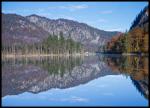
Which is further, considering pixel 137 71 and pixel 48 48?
pixel 48 48

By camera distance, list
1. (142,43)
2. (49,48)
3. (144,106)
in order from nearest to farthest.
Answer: (144,106)
(142,43)
(49,48)

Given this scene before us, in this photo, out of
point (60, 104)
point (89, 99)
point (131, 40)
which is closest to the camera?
point (60, 104)

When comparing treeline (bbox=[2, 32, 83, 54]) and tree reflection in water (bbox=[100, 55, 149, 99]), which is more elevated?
tree reflection in water (bbox=[100, 55, 149, 99])

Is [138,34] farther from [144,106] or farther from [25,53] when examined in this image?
[144,106]

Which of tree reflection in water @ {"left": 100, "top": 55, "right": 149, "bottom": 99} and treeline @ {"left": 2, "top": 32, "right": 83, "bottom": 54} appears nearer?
tree reflection in water @ {"left": 100, "top": 55, "right": 149, "bottom": 99}

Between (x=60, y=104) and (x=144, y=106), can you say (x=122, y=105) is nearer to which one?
(x=144, y=106)

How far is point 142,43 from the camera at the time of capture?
99.2 meters

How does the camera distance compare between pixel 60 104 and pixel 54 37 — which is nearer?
pixel 60 104

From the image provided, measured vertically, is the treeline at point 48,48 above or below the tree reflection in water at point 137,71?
below

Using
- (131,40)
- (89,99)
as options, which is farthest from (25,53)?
(89,99)

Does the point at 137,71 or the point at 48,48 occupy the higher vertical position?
the point at 137,71

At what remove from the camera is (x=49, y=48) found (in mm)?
152875

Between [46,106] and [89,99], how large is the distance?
3107mm

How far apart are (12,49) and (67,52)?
23.7 m
